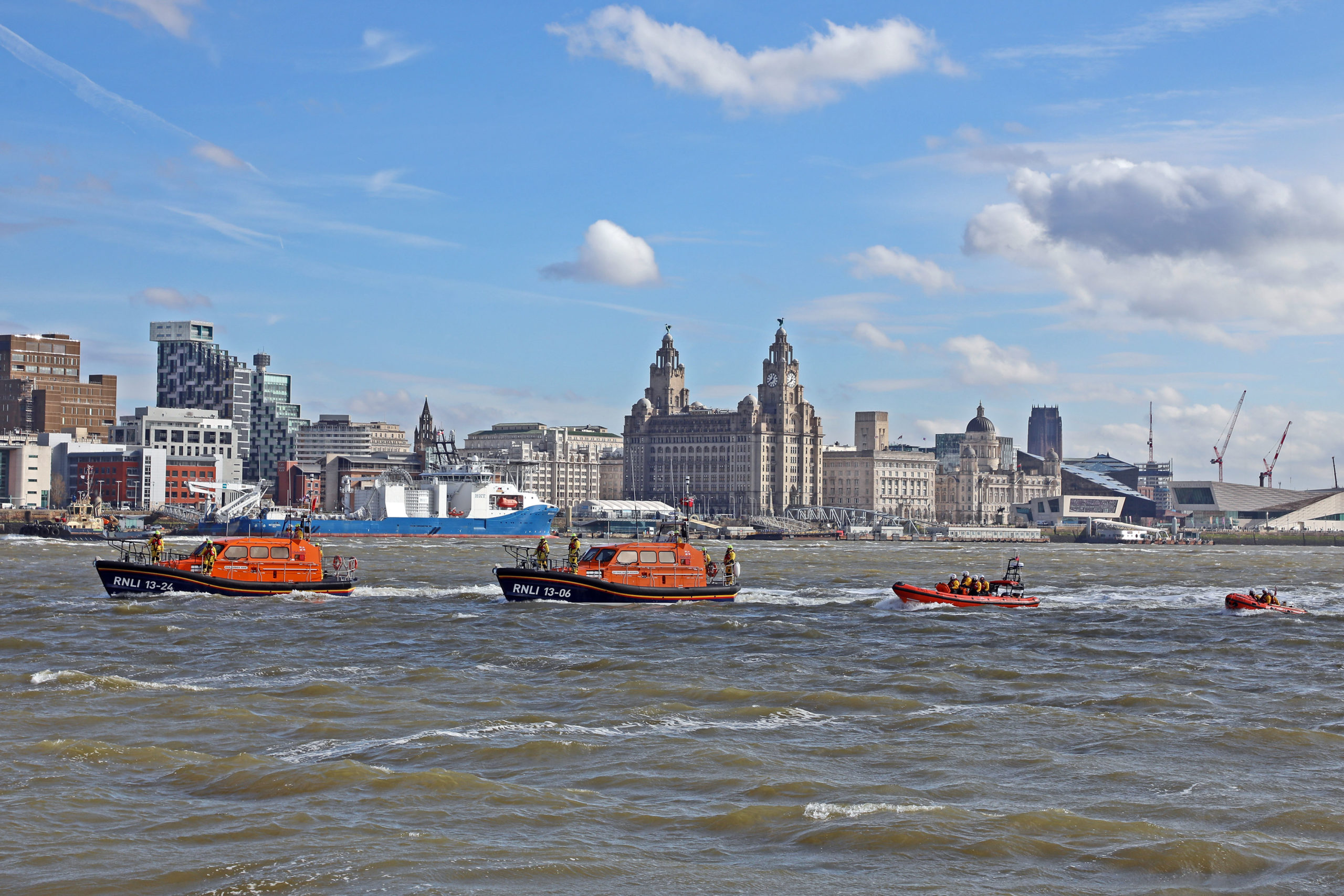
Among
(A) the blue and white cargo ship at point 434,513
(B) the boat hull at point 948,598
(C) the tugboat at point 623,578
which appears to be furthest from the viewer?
(A) the blue and white cargo ship at point 434,513

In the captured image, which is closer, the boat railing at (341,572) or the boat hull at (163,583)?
the boat hull at (163,583)

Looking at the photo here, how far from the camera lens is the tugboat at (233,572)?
167 feet

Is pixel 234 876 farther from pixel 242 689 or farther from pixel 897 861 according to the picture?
pixel 242 689

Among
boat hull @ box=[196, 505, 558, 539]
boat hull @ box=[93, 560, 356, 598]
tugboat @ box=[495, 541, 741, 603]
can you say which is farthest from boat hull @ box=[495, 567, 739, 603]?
boat hull @ box=[196, 505, 558, 539]

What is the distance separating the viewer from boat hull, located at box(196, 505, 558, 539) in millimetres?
158875

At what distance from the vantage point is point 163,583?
51.1 m

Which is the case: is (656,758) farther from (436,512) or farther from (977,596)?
(436,512)

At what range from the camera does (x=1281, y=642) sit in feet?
141

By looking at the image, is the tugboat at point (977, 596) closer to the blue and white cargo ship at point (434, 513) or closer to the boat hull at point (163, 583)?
the boat hull at point (163, 583)

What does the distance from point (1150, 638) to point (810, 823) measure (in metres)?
29.5

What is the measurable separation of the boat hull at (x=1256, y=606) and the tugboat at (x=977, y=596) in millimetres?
7842

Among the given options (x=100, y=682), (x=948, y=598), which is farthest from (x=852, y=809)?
(x=948, y=598)

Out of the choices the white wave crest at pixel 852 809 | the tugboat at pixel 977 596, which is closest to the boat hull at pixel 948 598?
the tugboat at pixel 977 596

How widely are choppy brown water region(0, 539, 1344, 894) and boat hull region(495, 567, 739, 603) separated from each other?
6.26 metres
